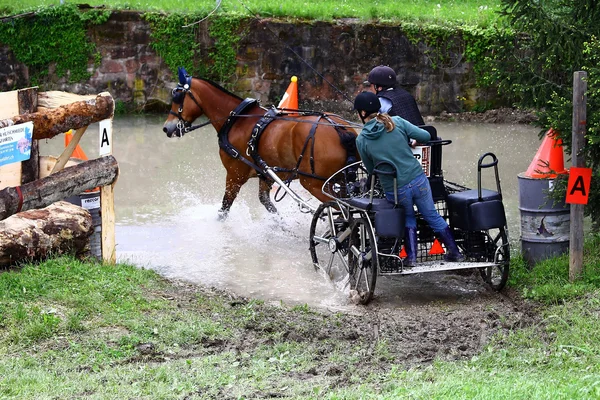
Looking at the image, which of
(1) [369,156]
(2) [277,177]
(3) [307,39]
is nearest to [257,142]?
(2) [277,177]

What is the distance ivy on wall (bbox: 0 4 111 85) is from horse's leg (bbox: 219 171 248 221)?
9.35 meters

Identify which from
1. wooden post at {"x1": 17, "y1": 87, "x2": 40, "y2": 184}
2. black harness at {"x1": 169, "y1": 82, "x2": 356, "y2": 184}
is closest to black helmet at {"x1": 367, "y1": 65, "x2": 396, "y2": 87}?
black harness at {"x1": 169, "y1": 82, "x2": 356, "y2": 184}

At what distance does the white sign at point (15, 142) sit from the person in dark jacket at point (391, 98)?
3.41 metres

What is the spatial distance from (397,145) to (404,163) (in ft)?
0.57

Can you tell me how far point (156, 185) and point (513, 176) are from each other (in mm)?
5713

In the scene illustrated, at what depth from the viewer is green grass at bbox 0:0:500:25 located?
20.1 m

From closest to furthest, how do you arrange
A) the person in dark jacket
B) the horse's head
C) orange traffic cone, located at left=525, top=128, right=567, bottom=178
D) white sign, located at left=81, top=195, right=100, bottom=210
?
orange traffic cone, located at left=525, top=128, right=567, bottom=178 → the person in dark jacket → white sign, located at left=81, top=195, right=100, bottom=210 → the horse's head

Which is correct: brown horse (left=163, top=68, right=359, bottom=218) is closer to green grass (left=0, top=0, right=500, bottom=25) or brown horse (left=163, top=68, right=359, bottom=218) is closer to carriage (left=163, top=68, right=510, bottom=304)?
carriage (left=163, top=68, right=510, bottom=304)

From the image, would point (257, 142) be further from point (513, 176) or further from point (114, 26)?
point (114, 26)

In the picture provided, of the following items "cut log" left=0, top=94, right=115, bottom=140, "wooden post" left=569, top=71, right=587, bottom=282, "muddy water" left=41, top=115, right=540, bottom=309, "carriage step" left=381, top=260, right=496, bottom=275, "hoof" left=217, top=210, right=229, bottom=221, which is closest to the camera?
"wooden post" left=569, top=71, right=587, bottom=282

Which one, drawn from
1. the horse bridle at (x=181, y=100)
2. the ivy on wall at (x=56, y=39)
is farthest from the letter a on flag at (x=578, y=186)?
the ivy on wall at (x=56, y=39)

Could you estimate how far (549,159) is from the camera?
8773 millimetres

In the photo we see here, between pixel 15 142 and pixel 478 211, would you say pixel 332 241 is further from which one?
pixel 15 142

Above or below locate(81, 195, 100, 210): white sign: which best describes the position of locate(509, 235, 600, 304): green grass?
below
